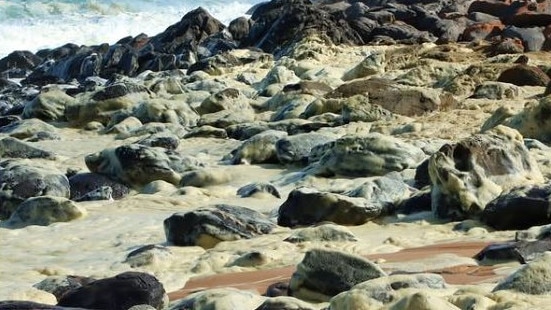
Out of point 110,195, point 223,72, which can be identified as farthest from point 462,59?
point 110,195

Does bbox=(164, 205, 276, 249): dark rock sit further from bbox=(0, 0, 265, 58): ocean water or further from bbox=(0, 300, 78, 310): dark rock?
bbox=(0, 0, 265, 58): ocean water

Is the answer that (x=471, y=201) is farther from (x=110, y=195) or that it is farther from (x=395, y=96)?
(x=395, y=96)

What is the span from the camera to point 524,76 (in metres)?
13.2

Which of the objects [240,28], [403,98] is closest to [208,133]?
[403,98]

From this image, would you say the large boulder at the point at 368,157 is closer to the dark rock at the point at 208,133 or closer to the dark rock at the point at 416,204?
the dark rock at the point at 416,204

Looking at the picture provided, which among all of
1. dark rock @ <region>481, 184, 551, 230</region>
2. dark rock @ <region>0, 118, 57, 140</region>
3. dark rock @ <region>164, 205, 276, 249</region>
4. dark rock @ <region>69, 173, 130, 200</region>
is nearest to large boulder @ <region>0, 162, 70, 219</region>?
dark rock @ <region>69, 173, 130, 200</region>

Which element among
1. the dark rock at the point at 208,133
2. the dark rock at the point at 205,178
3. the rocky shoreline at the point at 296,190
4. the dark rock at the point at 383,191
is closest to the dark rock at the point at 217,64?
the rocky shoreline at the point at 296,190

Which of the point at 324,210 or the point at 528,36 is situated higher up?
the point at 324,210

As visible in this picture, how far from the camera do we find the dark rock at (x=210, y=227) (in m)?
6.55

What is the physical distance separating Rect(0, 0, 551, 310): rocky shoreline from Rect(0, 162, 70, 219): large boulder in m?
0.02

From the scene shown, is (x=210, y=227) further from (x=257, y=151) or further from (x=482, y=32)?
(x=482, y=32)

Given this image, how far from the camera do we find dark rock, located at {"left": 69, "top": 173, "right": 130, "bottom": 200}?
907 cm

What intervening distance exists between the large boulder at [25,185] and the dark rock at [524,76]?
639cm

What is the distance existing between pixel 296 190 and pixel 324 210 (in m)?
0.32
